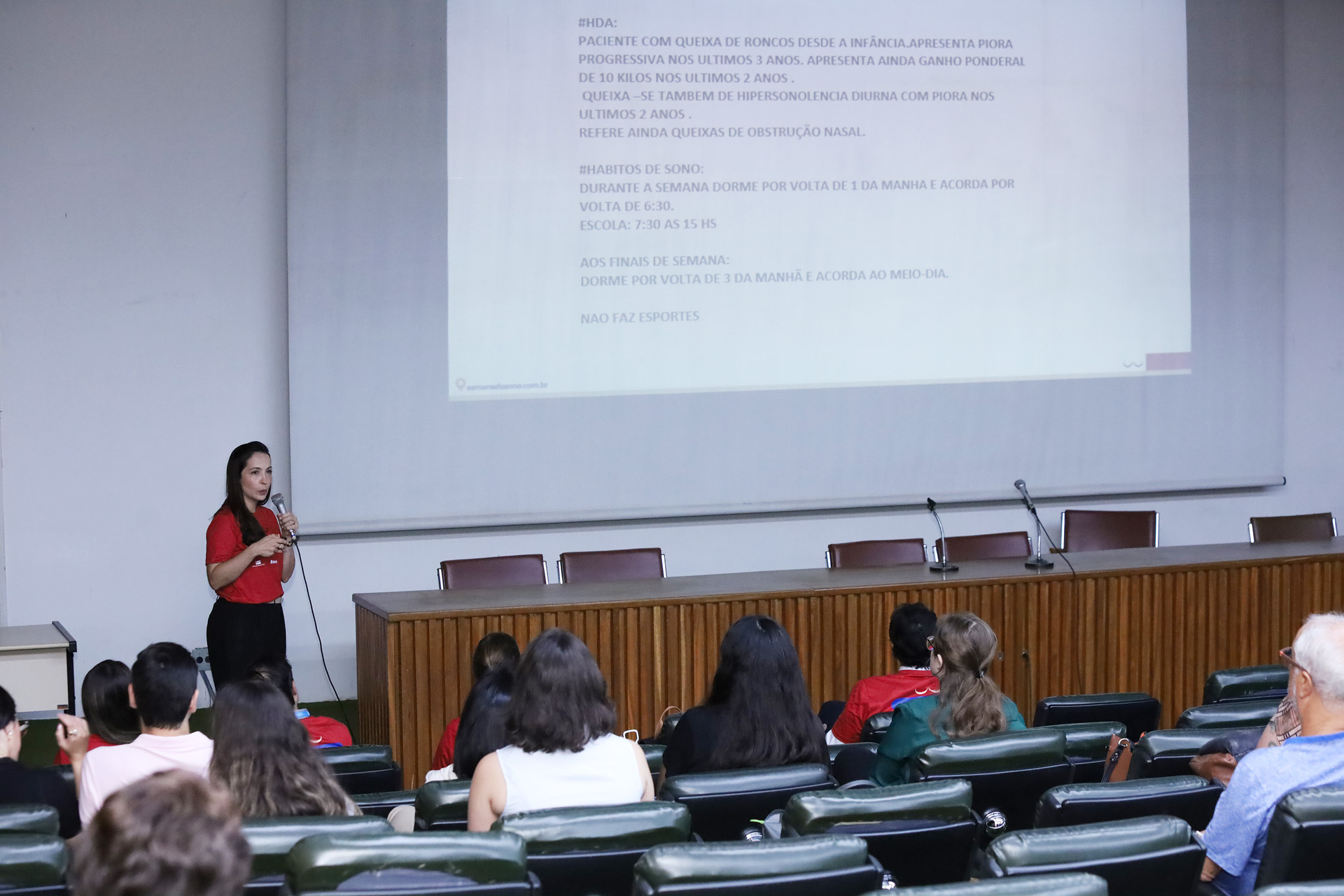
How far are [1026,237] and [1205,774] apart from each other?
423 cm

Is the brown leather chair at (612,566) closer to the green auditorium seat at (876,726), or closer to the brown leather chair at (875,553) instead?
the brown leather chair at (875,553)

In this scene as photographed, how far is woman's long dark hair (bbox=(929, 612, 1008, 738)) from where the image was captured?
10.0ft

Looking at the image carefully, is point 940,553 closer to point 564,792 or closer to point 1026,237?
point 1026,237

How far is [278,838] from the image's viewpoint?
2.07 m

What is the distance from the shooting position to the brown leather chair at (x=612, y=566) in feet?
17.7

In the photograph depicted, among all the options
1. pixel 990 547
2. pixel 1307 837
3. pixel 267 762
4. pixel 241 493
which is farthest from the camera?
pixel 990 547

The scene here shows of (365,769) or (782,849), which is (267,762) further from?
(782,849)

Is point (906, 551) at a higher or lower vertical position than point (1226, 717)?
higher

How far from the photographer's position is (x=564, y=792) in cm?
252

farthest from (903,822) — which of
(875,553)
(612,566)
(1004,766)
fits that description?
(875,553)

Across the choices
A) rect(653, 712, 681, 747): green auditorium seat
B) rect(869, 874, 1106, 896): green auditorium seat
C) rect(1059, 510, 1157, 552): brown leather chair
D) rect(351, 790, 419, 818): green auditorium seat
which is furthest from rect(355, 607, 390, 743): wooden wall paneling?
rect(1059, 510, 1157, 552): brown leather chair

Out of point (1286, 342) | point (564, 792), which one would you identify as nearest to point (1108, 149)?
point (1286, 342)

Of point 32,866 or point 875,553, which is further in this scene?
point 875,553

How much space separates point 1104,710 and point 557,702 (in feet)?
5.43
